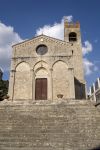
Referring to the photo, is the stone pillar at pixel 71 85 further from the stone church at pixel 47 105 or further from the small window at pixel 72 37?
the small window at pixel 72 37

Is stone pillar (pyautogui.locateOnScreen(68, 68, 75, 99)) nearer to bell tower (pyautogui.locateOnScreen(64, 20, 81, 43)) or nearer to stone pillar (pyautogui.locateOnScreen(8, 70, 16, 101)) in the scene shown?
stone pillar (pyautogui.locateOnScreen(8, 70, 16, 101))

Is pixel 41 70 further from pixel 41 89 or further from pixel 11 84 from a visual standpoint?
pixel 11 84

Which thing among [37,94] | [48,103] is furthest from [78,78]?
[48,103]

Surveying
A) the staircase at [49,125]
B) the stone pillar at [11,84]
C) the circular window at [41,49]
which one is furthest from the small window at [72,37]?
the staircase at [49,125]

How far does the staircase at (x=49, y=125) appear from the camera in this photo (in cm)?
1152

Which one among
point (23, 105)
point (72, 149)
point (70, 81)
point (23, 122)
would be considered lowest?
point (72, 149)

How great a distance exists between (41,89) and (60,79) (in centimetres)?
265

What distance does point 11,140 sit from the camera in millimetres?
11828

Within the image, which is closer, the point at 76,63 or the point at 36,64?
the point at 36,64

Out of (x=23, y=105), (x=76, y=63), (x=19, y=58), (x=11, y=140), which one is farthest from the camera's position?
(x=76, y=63)

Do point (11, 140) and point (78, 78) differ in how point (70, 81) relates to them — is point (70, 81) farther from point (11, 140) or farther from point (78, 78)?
point (11, 140)

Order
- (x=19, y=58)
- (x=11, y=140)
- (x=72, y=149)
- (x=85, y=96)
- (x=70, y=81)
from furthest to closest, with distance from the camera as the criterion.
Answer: (x=85, y=96) < (x=19, y=58) < (x=70, y=81) < (x=11, y=140) < (x=72, y=149)

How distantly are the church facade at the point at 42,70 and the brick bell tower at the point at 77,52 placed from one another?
472 centimetres

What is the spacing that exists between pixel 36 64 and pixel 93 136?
14844 mm
